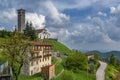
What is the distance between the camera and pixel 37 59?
10281 cm

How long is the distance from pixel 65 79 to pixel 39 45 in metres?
28.2

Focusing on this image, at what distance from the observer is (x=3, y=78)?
A: 59.0 m

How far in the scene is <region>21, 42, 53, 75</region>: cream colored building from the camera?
9438 centimetres

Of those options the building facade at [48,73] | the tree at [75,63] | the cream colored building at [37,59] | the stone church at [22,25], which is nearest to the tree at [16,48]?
the cream colored building at [37,59]

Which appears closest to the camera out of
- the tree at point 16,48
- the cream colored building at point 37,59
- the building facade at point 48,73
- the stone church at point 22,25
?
the tree at point 16,48

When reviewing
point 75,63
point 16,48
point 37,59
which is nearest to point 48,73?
point 37,59

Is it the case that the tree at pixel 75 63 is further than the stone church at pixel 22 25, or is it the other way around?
the stone church at pixel 22 25

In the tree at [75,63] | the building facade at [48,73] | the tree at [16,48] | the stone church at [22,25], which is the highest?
the stone church at [22,25]

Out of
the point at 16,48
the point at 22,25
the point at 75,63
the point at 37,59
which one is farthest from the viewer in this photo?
the point at 22,25

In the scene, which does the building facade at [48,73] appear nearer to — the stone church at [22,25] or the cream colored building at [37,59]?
the cream colored building at [37,59]

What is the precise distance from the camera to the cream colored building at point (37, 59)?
9438cm

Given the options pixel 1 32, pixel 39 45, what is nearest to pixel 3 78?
pixel 39 45

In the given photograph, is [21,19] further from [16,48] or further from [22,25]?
[16,48]

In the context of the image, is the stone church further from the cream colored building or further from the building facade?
the building facade
